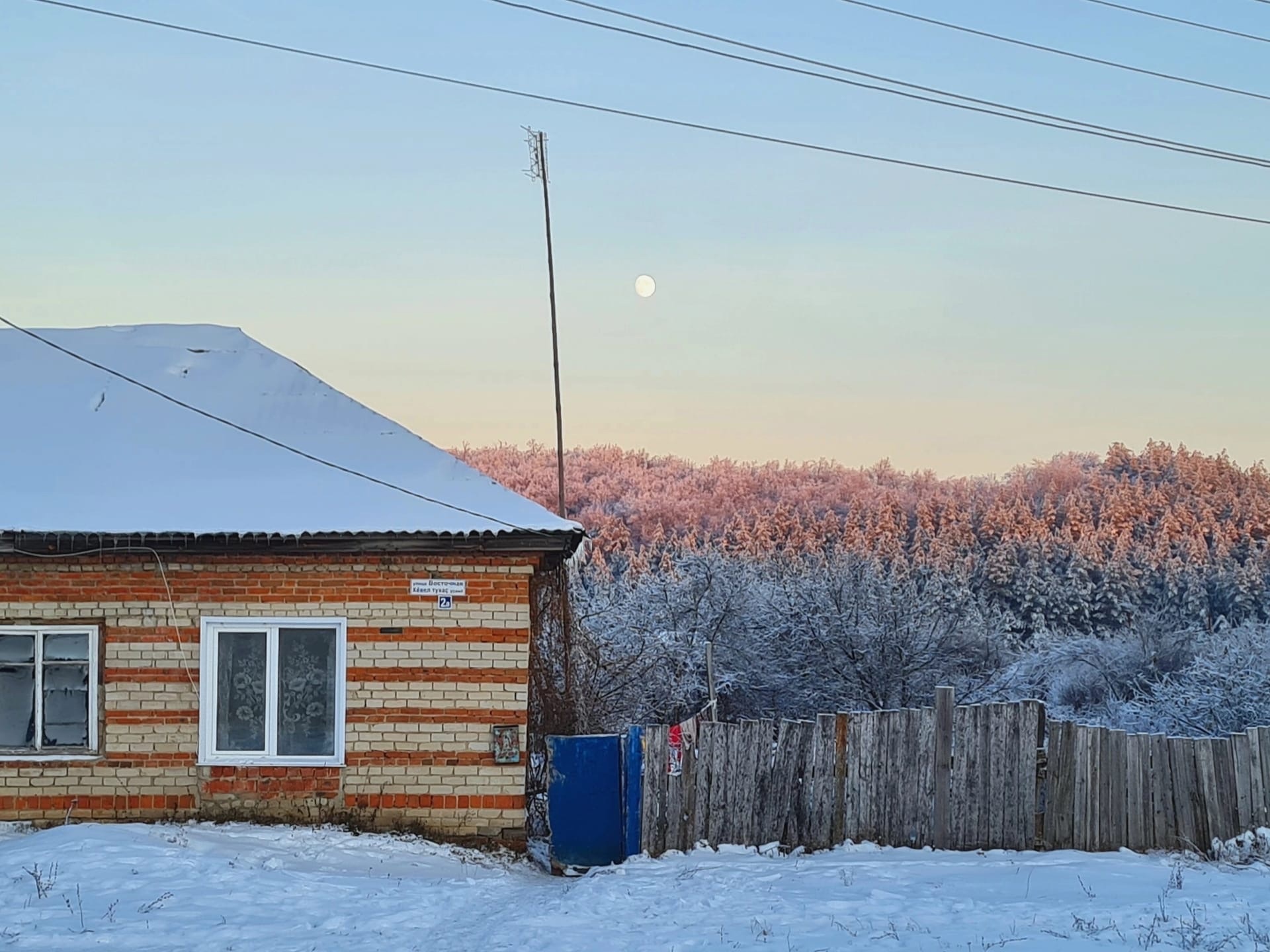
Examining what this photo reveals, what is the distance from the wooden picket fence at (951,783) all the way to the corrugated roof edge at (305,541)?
2.14 meters

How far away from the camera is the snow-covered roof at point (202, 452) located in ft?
38.2

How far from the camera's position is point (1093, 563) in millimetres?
42938

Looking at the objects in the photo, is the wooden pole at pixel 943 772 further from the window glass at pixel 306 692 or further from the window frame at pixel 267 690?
the window glass at pixel 306 692

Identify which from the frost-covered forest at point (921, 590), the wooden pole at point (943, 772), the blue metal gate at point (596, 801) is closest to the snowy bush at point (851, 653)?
the frost-covered forest at point (921, 590)

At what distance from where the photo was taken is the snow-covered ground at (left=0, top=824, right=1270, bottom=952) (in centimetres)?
780

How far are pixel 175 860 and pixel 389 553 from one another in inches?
130

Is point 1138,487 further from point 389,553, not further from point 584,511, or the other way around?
point 389,553

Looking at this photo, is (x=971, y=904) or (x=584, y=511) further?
(x=584, y=511)

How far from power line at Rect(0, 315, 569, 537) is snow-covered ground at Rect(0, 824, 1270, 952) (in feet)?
9.99

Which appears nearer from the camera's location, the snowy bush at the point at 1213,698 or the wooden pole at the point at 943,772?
the wooden pole at the point at 943,772

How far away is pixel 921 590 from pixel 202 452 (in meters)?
17.3

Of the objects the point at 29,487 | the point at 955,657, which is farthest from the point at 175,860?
the point at 955,657

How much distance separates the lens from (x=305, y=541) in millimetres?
11531

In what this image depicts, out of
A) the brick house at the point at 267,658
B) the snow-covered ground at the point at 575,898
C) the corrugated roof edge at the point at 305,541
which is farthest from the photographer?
the brick house at the point at 267,658
